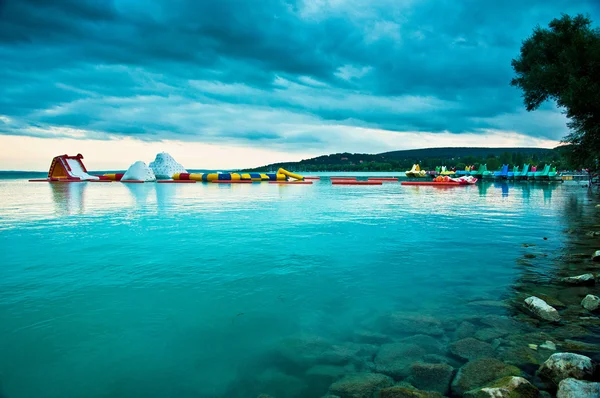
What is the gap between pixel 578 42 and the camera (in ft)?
61.8

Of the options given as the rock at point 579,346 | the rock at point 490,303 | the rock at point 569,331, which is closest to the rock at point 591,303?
the rock at point 569,331

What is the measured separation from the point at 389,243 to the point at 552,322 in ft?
29.7

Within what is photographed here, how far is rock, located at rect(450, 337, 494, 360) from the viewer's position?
6.37 metres

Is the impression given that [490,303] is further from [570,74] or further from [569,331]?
[570,74]

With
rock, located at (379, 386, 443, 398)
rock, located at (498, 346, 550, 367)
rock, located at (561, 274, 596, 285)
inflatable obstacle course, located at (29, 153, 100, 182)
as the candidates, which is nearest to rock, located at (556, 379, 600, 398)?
rock, located at (498, 346, 550, 367)

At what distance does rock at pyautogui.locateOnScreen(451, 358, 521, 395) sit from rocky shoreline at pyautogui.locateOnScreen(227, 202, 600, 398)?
0.05ft

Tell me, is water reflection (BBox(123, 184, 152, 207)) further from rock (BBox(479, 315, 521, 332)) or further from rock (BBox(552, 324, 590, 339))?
rock (BBox(552, 324, 590, 339))

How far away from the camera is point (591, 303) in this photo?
27.1 feet

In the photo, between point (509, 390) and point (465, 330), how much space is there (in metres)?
2.54

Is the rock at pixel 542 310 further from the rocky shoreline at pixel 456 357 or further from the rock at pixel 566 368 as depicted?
the rock at pixel 566 368

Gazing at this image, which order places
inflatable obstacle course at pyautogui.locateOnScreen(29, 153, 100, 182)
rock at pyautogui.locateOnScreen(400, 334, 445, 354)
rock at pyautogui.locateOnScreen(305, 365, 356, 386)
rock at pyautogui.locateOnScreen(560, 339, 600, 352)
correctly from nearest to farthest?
rock at pyautogui.locateOnScreen(305, 365, 356, 386)
rock at pyautogui.locateOnScreen(560, 339, 600, 352)
rock at pyautogui.locateOnScreen(400, 334, 445, 354)
inflatable obstacle course at pyautogui.locateOnScreen(29, 153, 100, 182)

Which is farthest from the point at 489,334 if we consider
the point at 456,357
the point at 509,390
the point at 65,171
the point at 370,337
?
the point at 65,171

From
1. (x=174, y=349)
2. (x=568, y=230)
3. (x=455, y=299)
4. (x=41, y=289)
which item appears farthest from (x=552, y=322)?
(x=568, y=230)

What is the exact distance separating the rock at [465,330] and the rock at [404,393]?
2.28m
